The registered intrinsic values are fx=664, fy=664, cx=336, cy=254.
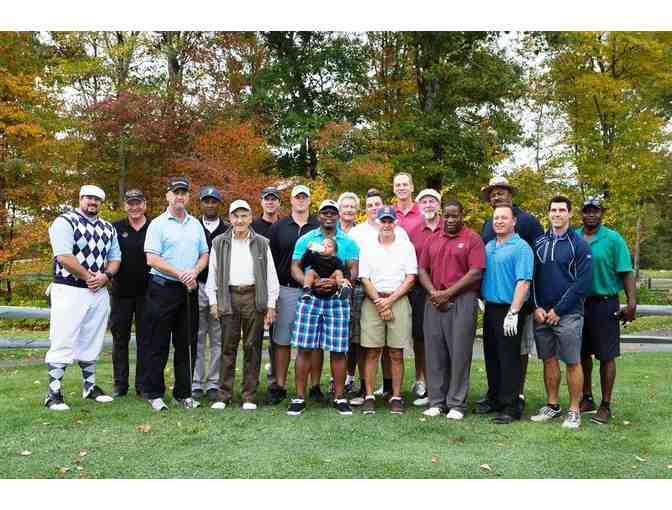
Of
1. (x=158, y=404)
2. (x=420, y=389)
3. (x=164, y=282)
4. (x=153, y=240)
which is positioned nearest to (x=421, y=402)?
(x=420, y=389)

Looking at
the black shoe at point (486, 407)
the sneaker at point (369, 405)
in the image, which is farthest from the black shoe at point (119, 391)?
the black shoe at point (486, 407)

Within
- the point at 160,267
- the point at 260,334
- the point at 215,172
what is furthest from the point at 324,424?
the point at 215,172

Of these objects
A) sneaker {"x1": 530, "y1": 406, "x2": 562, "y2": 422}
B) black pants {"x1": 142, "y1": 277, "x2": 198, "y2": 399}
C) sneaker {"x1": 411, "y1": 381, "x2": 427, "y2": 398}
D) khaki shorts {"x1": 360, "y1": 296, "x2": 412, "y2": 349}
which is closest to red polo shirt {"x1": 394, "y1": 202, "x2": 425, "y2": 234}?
khaki shorts {"x1": 360, "y1": 296, "x2": 412, "y2": 349}

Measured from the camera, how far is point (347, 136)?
1945 centimetres

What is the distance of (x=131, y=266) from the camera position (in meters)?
6.91

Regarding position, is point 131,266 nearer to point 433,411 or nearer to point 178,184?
point 178,184

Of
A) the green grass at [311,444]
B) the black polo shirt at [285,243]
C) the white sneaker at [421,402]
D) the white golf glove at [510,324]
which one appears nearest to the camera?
the green grass at [311,444]

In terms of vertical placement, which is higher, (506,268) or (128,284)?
(506,268)

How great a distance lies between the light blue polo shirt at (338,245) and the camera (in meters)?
6.30

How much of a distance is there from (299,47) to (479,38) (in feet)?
21.0

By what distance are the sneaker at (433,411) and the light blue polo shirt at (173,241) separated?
2659mm

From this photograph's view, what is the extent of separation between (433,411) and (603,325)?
1744mm

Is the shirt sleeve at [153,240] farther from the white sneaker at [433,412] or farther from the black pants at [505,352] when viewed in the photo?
the black pants at [505,352]

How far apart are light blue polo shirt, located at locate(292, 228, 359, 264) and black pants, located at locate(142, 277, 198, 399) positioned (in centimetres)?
122
